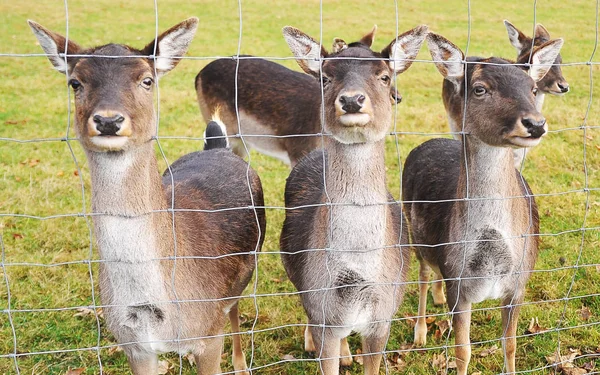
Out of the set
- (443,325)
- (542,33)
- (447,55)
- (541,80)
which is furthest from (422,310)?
(542,33)

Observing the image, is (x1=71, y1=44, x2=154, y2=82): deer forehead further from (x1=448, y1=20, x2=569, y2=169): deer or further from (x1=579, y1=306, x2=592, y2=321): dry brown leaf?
(x1=448, y1=20, x2=569, y2=169): deer

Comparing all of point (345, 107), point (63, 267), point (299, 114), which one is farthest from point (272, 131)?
point (345, 107)

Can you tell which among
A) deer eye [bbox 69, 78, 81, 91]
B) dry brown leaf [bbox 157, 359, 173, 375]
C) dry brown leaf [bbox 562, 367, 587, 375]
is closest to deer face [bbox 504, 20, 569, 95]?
dry brown leaf [bbox 562, 367, 587, 375]

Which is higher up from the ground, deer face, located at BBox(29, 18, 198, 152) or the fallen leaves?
deer face, located at BBox(29, 18, 198, 152)

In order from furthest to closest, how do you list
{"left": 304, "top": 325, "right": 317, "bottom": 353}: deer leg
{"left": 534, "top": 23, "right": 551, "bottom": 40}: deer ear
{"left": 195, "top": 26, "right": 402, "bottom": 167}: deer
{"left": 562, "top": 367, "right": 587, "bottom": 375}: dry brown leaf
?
{"left": 195, "top": 26, "right": 402, "bottom": 167}: deer
{"left": 534, "top": 23, "right": 551, "bottom": 40}: deer ear
{"left": 304, "top": 325, "right": 317, "bottom": 353}: deer leg
{"left": 562, "top": 367, "right": 587, "bottom": 375}: dry brown leaf

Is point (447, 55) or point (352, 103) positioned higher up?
point (447, 55)

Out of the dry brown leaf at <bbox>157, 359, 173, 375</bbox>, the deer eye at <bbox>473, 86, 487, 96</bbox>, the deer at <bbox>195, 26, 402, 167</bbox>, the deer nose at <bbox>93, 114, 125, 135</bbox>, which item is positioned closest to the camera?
the deer nose at <bbox>93, 114, 125, 135</bbox>

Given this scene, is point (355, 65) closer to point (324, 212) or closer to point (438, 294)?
point (324, 212)

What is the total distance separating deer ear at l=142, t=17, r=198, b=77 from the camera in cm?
297

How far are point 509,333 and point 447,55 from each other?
1.71 metres

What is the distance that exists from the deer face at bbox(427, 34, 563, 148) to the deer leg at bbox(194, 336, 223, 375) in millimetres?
1847

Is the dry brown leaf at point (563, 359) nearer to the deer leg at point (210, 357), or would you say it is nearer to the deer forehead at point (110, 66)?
the deer leg at point (210, 357)

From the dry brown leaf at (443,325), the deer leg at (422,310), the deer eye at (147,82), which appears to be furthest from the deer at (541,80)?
the deer eye at (147,82)

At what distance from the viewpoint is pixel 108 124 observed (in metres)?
2.65
